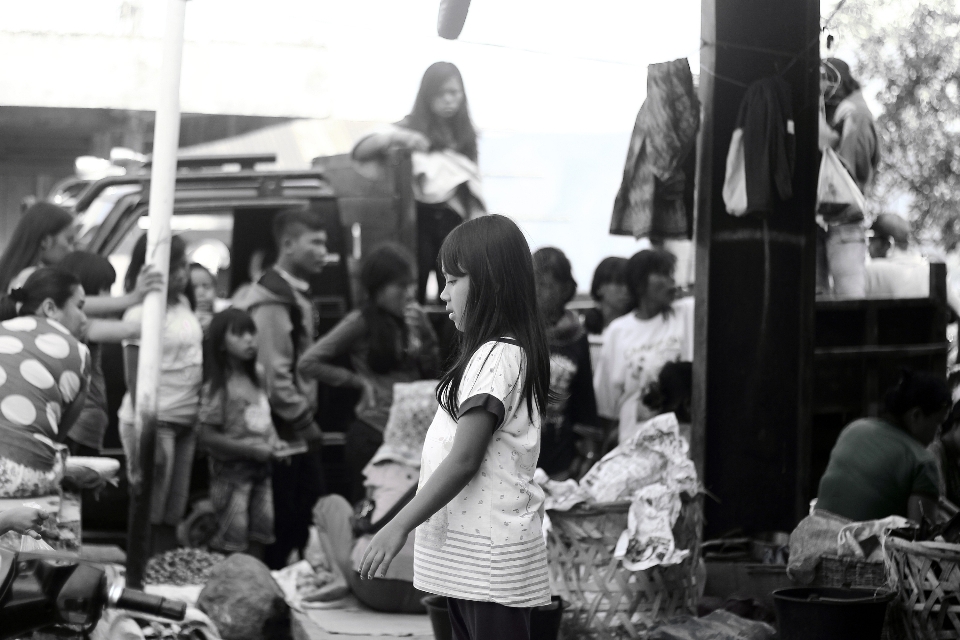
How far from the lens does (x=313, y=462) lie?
711cm

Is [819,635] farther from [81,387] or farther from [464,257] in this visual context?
[81,387]

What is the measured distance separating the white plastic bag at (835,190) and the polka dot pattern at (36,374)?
4.13 m

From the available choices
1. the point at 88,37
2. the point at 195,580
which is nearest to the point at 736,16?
the point at 195,580

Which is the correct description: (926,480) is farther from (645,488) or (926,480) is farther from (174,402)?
(174,402)

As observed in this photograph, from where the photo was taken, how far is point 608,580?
4645mm

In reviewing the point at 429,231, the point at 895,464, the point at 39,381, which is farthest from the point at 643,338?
the point at 39,381

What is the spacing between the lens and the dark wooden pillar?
559 centimetres

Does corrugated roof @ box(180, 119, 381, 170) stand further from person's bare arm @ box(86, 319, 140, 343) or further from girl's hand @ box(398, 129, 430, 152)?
person's bare arm @ box(86, 319, 140, 343)

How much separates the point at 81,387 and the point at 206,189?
387 centimetres

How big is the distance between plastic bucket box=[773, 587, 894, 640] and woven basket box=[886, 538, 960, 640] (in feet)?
0.26

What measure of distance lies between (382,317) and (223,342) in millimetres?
981

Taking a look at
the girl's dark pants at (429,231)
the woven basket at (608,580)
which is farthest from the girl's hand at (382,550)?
the girl's dark pants at (429,231)

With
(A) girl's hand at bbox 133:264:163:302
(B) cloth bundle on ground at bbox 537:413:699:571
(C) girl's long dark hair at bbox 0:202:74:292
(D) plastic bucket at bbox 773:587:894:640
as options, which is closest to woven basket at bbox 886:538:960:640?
(D) plastic bucket at bbox 773:587:894:640

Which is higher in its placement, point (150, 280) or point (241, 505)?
point (150, 280)
